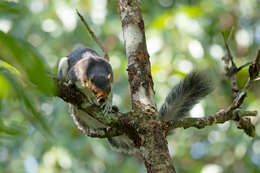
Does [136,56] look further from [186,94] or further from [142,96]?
[186,94]

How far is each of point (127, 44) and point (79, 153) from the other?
7.05 ft

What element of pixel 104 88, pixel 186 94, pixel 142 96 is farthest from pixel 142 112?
pixel 104 88

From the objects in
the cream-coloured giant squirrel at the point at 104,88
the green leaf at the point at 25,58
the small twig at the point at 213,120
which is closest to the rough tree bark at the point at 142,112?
the small twig at the point at 213,120

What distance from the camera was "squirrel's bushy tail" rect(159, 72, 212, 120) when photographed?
1906mm

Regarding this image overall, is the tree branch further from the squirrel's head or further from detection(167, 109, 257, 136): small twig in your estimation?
the squirrel's head

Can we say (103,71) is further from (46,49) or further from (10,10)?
(10,10)

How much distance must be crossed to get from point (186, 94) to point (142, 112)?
0.65 metres

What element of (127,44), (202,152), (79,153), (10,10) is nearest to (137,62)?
(127,44)

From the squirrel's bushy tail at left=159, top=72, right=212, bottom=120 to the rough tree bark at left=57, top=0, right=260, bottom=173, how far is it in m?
0.21

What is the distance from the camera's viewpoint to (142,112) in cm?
142

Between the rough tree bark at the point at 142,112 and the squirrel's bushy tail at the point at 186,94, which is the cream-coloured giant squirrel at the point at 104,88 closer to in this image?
the squirrel's bushy tail at the point at 186,94

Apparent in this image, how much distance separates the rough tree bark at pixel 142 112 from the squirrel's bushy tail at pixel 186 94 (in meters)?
0.21

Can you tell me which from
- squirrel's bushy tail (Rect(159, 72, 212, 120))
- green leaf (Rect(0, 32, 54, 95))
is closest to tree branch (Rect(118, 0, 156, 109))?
squirrel's bushy tail (Rect(159, 72, 212, 120))

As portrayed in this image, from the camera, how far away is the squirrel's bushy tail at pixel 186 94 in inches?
75.0
